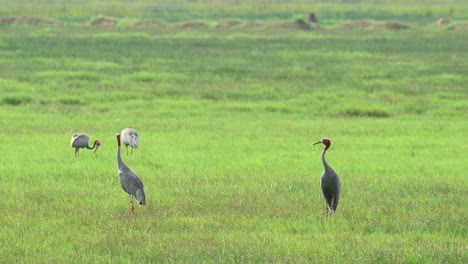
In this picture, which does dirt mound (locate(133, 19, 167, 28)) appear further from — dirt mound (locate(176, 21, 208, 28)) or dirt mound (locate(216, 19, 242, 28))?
dirt mound (locate(216, 19, 242, 28))

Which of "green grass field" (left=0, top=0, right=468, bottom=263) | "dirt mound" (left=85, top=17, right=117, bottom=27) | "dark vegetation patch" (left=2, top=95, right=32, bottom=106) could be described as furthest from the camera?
"dirt mound" (left=85, top=17, right=117, bottom=27)

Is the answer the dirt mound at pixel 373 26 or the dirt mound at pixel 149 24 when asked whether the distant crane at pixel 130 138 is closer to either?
the dirt mound at pixel 373 26

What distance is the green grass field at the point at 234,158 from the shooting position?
1089 cm

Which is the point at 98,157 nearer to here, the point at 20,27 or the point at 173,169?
the point at 173,169

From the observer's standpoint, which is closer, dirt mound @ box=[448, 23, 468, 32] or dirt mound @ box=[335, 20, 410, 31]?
dirt mound @ box=[448, 23, 468, 32]

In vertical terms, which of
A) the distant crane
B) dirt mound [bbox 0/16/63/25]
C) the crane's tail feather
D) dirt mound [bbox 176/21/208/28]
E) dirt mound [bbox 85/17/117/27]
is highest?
the crane's tail feather

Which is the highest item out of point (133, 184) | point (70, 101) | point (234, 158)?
point (133, 184)

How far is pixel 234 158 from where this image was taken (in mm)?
17734

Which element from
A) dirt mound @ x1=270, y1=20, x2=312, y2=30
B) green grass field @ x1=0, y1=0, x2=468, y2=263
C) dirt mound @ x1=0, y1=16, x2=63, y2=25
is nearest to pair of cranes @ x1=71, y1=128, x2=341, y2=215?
green grass field @ x1=0, y1=0, x2=468, y2=263

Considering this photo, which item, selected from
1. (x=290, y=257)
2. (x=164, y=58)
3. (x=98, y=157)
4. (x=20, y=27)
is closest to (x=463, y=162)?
(x=98, y=157)

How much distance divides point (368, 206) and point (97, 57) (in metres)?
33.0

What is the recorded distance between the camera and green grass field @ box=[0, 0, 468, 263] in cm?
1089

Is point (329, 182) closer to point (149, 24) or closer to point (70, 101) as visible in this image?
point (70, 101)

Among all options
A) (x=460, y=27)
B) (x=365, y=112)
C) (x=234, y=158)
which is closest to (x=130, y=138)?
(x=234, y=158)
